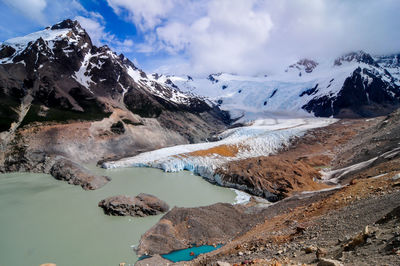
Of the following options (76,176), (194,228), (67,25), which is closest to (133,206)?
(194,228)

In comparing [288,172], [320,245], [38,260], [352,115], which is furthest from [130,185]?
[352,115]

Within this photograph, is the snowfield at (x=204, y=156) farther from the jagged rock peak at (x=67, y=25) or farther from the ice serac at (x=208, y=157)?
the jagged rock peak at (x=67, y=25)

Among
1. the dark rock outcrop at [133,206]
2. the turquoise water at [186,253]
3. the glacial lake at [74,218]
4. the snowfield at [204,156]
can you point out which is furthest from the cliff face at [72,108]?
the turquoise water at [186,253]

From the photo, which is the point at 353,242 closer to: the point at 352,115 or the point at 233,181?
the point at 233,181

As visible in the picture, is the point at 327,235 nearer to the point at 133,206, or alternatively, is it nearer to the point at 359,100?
the point at 133,206

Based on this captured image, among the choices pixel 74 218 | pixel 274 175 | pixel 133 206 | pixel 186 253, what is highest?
pixel 274 175

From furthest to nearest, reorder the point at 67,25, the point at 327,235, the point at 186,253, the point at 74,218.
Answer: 1. the point at 67,25
2. the point at 74,218
3. the point at 186,253
4. the point at 327,235
